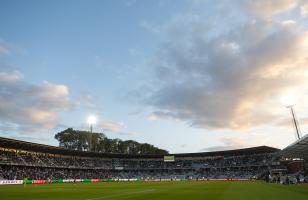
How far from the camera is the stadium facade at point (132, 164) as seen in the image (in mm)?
77938

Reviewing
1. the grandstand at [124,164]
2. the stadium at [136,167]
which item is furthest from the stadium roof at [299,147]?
the grandstand at [124,164]

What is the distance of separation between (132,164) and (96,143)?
120ft

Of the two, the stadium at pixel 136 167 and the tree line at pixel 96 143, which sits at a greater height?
the tree line at pixel 96 143

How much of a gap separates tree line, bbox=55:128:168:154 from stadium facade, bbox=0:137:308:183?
73.9ft

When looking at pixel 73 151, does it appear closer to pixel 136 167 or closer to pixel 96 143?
pixel 136 167

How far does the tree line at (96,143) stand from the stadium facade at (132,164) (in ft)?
73.9

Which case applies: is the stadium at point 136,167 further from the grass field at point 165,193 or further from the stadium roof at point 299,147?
the grass field at point 165,193

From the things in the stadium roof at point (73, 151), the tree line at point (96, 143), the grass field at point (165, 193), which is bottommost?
the grass field at point (165, 193)

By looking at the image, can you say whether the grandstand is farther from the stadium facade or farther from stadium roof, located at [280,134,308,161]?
stadium roof, located at [280,134,308,161]

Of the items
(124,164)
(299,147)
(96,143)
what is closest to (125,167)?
(124,164)

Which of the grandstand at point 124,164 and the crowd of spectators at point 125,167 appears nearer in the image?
the crowd of spectators at point 125,167

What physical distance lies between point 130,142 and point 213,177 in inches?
2729

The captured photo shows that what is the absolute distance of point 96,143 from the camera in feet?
501

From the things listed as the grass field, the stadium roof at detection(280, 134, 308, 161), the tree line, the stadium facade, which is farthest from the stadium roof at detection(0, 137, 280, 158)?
the stadium roof at detection(280, 134, 308, 161)
